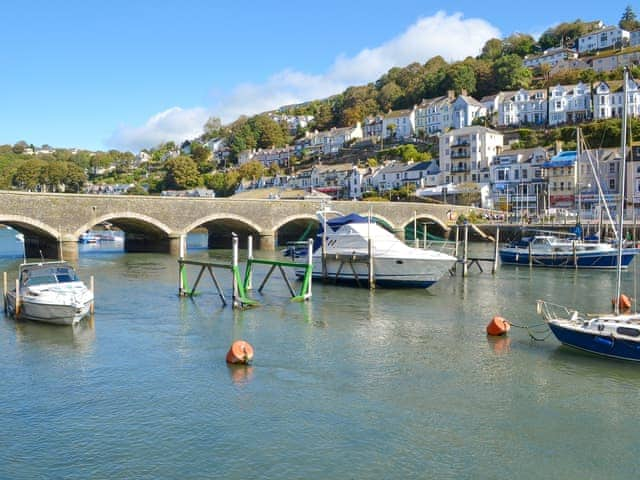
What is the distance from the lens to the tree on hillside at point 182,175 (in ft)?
474

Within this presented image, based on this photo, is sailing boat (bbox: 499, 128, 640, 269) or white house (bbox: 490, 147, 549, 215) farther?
white house (bbox: 490, 147, 549, 215)

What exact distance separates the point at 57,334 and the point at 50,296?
1.81 meters

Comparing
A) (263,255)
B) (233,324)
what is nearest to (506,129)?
(263,255)

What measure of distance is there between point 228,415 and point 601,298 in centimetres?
2287

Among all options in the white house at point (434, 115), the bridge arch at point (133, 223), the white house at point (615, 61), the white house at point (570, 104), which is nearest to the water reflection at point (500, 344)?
the bridge arch at point (133, 223)

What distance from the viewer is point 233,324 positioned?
23.7 m

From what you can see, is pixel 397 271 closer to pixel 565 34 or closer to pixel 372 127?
pixel 372 127

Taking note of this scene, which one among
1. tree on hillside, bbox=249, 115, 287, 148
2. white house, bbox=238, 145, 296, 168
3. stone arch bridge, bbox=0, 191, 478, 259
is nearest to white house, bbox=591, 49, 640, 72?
white house, bbox=238, 145, 296, 168

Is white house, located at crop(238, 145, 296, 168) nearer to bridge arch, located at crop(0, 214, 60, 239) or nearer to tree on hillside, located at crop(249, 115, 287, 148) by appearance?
tree on hillside, located at crop(249, 115, 287, 148)

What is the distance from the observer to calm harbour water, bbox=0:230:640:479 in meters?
11.7

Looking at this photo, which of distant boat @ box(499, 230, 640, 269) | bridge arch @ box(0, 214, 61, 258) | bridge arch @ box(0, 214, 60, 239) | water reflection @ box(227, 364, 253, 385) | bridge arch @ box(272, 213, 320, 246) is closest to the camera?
water reflection @ box(227, 364, 253, 385)

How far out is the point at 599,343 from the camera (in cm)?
1805

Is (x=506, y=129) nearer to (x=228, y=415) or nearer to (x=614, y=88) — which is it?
(x=614, y=88)

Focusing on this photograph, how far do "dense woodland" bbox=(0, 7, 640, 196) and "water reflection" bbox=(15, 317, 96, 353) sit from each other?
3347 inches
